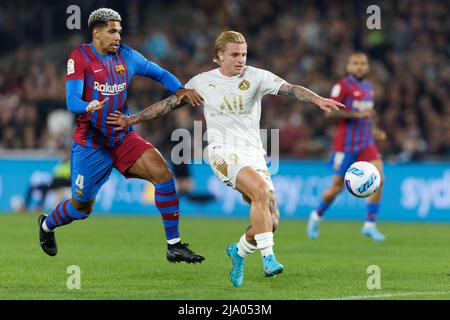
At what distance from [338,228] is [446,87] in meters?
5.52

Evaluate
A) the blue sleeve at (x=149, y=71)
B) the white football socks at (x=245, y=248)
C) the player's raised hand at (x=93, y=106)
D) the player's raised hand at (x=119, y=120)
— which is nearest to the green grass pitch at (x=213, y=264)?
the white football socks at (x=245, y=248)

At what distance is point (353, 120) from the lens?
583 inches

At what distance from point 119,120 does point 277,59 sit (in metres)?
13.2

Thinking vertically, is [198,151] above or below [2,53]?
below

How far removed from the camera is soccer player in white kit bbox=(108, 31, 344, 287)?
8.72 metres

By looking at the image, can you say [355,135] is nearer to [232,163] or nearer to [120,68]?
[120,68]

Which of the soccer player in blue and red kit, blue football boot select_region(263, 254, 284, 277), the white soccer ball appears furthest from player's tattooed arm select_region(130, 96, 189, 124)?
the white soccer ball

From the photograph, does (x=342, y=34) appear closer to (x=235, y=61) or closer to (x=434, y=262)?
(x=434, y=262)

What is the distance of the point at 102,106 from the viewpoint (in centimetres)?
922

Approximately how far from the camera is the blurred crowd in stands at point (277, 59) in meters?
20.3

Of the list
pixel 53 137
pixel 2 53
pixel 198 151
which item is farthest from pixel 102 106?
pixel 2 53

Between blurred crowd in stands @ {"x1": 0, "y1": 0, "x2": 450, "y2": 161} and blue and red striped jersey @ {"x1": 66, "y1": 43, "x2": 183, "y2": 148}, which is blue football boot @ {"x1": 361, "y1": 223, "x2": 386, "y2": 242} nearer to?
blurred crowd in stands @ {"x1": 0, "y1": 0, "x2": 450, "y2": 161}

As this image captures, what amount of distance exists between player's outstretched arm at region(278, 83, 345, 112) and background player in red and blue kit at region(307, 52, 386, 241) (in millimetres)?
5533
